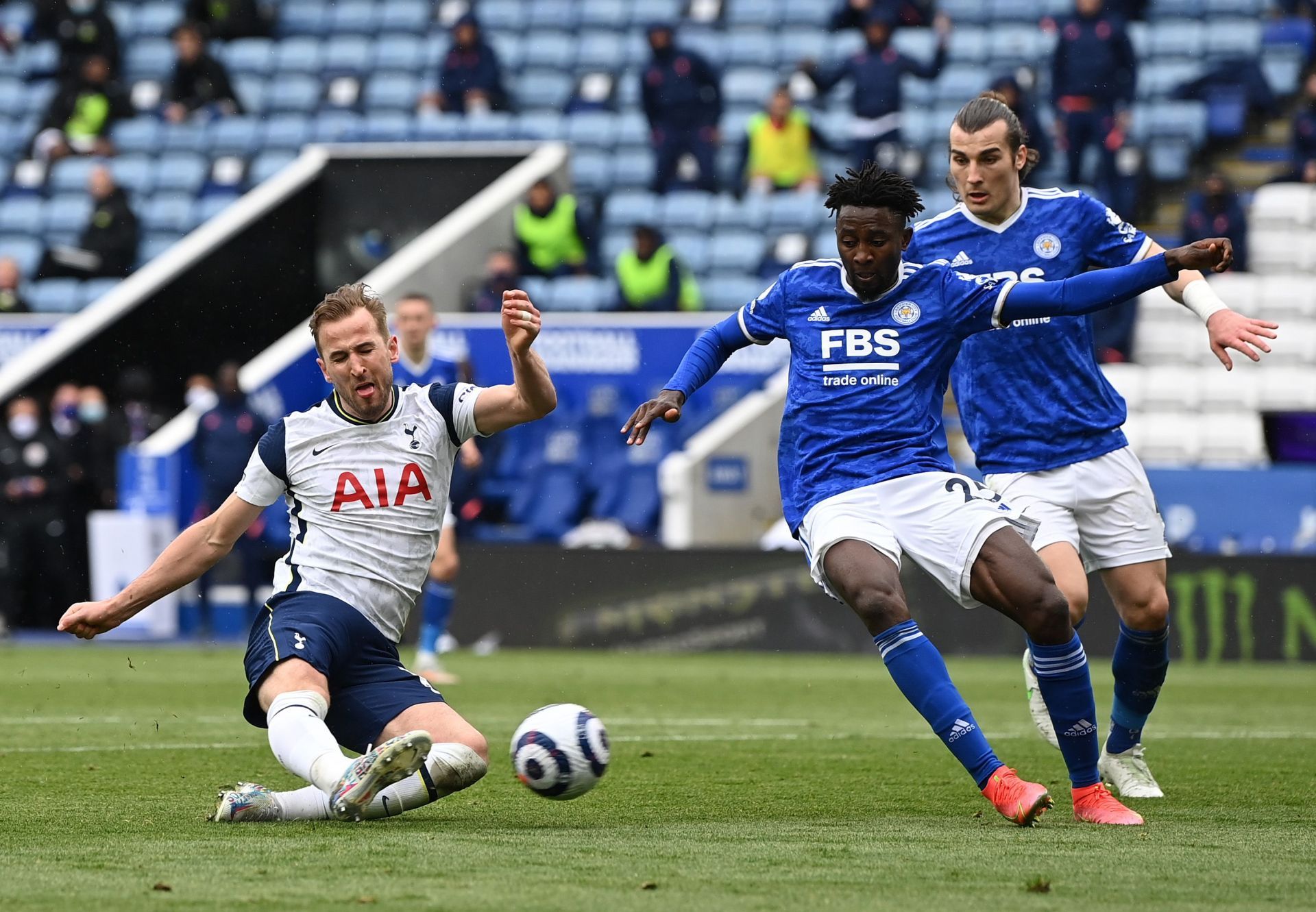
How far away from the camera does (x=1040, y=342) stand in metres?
7.03

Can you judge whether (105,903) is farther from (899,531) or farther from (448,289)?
(448,289)

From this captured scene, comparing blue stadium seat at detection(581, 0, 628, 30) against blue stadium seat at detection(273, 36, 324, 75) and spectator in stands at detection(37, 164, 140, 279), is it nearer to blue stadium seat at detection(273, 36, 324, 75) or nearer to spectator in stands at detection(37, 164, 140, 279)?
blue stadium seat at detection(273, 36, 324, 75)

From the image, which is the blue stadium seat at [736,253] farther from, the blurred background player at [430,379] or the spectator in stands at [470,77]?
the blurred background player at [430,379]

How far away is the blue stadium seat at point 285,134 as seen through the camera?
22.2 metres

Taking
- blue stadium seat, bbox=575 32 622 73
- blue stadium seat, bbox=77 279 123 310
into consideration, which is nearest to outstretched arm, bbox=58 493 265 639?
blue stadium seat, bbox=77 279 123 310

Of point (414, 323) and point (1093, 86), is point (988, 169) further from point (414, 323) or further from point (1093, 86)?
point (1093, 86)

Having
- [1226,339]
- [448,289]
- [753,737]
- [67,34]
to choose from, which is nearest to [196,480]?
[448,289]

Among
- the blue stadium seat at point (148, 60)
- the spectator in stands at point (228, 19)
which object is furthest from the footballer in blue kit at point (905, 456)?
the blue stadium seat at point (148, 60)

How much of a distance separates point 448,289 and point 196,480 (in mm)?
3276

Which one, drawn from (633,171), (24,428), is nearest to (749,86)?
(633,171)

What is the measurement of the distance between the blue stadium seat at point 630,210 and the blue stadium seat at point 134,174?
5.38 meters

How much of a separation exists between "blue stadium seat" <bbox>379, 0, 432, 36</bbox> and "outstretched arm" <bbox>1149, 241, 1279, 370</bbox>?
1765 cm

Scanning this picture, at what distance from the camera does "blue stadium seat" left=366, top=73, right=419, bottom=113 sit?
73.1 ft

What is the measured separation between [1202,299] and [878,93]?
Result: 12.5m
